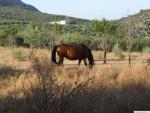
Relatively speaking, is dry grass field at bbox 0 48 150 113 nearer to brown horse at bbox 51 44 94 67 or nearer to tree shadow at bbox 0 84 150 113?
tree shadow at bbox 0 84 150 113

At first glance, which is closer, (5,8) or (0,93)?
(0,93)

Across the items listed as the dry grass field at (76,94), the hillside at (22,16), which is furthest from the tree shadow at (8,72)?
the hillside at (22,16)

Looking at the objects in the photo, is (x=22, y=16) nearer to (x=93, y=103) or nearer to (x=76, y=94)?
(x=93, y=103)

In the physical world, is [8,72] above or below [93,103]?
below

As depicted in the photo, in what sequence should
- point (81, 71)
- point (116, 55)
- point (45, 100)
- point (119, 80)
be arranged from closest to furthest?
1. point (45, 100)
2. point (119, 80)
3. point (81, 71)
4. point (116, 55)

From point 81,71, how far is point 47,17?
108777 millimetres

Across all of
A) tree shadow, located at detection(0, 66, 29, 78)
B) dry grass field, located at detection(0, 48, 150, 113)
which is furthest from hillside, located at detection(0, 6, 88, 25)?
dry grass field, located at detection(0, 48, 150, 113)

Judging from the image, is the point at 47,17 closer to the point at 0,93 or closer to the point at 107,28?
the point at 107,28

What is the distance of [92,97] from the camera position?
35.2 ft

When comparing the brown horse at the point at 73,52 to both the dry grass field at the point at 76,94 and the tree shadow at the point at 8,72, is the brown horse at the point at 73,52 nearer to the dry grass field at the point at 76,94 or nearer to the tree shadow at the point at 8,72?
the tree shadow at the point at 8,72

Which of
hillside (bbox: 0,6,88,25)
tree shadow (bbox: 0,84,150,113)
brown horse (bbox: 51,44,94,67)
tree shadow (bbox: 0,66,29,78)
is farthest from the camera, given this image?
hillside (bbox: 0,6,88,25)

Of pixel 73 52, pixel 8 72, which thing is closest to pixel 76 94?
pixel 8 72

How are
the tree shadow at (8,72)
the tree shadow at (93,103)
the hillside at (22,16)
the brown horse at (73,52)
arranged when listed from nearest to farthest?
the tree shadow at (93,103)
the tree shadow at (8,72)
the brown horse at (73,52)
the hillside at (22,16)

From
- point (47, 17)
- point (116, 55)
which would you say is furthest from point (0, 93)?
point (47, 17)
